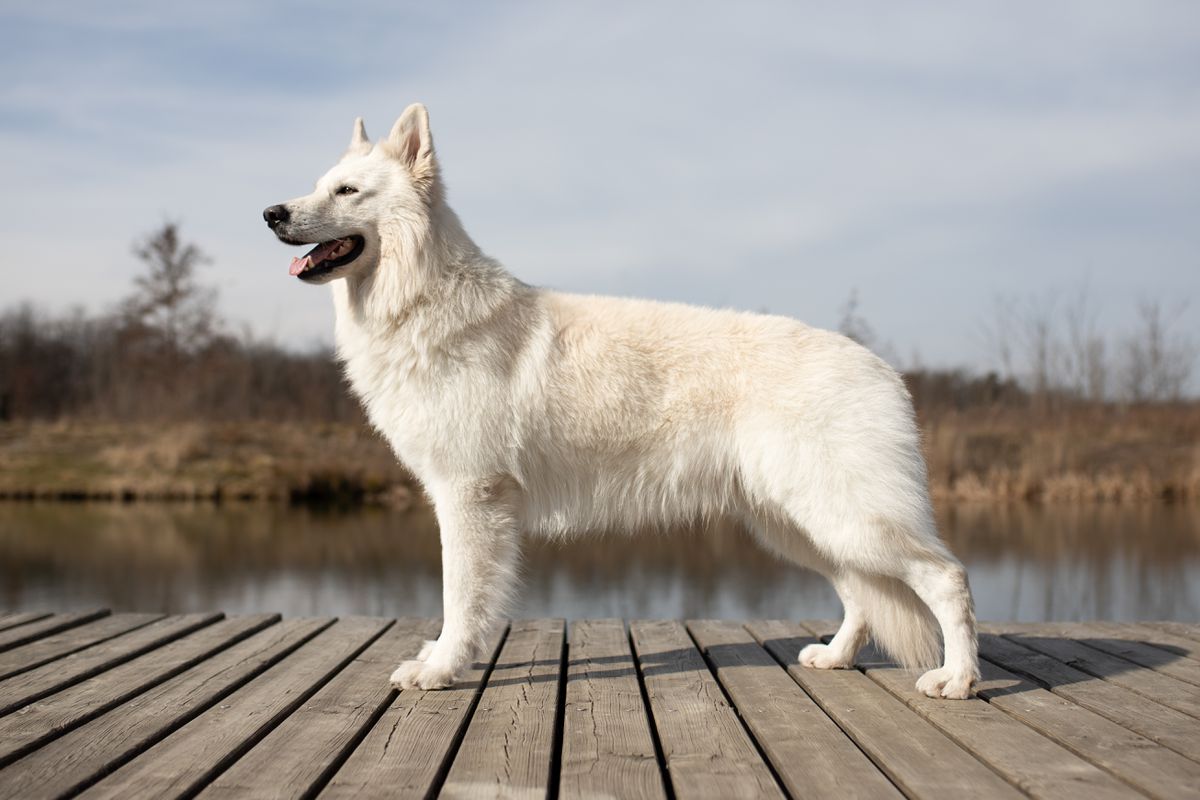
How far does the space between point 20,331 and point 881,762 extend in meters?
52.3

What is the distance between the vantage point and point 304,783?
105 inches

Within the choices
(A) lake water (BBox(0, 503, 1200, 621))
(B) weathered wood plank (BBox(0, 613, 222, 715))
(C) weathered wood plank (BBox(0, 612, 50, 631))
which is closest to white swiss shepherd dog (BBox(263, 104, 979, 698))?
(B) weathered wood plank (BBox(0, 613, 222, 715))

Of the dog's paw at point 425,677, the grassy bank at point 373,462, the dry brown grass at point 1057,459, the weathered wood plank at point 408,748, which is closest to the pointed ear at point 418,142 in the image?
the dog's paw at point 425,677

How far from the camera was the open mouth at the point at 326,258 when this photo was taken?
4.12m

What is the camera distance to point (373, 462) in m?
20.4

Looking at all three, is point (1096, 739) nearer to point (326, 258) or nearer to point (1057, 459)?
point (326, 258)

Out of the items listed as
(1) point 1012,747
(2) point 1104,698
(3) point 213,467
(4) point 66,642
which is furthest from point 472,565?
(3) point 213,467

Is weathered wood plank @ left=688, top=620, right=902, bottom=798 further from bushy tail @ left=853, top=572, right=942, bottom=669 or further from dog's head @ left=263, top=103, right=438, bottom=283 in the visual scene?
dog's head @ left=263, top=103, right=438, bottom=283

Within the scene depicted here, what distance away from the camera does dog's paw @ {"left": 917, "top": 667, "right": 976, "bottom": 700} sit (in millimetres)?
3625

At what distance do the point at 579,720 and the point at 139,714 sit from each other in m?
1.55

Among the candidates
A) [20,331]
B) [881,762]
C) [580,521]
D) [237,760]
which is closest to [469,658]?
[580,521]

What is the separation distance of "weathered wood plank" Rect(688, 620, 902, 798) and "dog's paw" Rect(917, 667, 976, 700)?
18.3 inches

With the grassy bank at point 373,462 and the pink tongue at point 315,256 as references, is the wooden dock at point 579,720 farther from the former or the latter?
the grassy bank at point 373,462

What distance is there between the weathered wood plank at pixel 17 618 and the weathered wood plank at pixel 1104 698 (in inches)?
196
